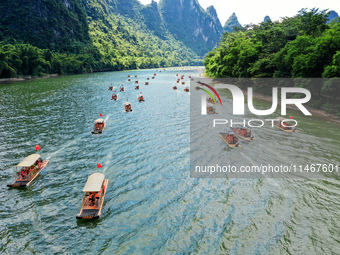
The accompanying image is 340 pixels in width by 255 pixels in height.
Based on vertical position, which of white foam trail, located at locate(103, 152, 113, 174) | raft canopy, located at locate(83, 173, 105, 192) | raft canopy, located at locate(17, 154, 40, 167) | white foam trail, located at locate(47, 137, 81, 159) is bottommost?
white foam trail, located at locate(103, 152, 113, 174)

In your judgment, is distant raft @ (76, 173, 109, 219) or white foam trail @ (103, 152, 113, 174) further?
white foam trail @ (103, 152, 113, 174)

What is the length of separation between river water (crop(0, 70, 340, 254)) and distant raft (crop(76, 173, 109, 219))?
2.26ft

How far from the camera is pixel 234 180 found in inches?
1040

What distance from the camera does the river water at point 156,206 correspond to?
57.8 feet

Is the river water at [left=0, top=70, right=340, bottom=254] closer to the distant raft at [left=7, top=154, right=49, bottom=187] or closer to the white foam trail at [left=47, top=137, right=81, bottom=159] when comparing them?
the white foam trail at [left=47, top=137, right=81, bottom=159]

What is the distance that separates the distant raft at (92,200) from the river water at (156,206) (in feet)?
2.26

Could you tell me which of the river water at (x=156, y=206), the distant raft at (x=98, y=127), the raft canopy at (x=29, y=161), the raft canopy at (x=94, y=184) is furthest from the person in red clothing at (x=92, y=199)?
the distant raft at (x=98, y=127)

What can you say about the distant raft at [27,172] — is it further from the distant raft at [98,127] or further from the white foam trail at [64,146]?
the distant raft at [98,127]

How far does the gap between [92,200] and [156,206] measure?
6.30m

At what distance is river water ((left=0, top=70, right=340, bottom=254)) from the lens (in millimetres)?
17609

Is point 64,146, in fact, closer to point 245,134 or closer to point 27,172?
point 27,172

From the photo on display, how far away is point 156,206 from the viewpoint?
22.0 m

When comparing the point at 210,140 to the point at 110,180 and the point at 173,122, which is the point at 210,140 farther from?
the point at 110,180

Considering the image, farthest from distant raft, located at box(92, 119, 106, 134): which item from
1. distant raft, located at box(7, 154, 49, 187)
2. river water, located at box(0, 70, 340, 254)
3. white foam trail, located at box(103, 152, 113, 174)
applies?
distant raft, located at box(7, 154, 49, 187)
